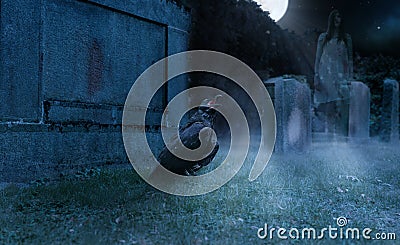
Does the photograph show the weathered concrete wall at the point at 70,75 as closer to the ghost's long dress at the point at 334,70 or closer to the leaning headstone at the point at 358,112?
the ghost's long dress at the point at 334,70

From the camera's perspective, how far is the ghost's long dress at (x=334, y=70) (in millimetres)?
11594

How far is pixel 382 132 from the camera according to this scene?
1275 centimetres

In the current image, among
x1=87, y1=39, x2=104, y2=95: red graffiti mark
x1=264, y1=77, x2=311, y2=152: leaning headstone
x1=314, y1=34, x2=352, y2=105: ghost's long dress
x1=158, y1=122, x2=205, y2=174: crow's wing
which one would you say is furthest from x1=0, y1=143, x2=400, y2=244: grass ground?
x1=314, y1=34, x2=352, y2=105: ghost's long dress

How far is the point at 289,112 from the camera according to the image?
8.42m

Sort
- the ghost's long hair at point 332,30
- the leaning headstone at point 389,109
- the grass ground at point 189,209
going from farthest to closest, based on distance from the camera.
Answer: the leaning headstone at point 389,109, the ghost's long hair at point 332,30, the grass ground at point 189,209

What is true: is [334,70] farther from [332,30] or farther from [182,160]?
[182,160]

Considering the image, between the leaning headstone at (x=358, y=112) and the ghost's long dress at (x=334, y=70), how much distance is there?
1.35 feet

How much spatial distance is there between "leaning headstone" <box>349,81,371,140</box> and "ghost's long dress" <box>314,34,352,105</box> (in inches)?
16.1

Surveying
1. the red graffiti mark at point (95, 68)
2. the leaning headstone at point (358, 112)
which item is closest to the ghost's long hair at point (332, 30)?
the leaning headstone at point (358, 112)

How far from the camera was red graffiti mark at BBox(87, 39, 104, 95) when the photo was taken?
5.95 meters

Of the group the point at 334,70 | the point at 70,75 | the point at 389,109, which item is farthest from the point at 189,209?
the point at 389,109

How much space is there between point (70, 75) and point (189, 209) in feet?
9.86

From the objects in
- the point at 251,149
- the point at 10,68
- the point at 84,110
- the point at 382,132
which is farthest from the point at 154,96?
the point at 382,132

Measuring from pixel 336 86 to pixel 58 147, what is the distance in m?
8.89
